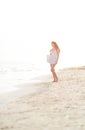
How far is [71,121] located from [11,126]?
3.91 ft

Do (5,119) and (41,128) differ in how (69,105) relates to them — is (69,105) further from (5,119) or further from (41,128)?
(41,128)

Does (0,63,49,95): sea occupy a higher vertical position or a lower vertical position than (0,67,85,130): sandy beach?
lower

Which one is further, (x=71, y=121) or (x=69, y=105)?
(x=69, y=105)

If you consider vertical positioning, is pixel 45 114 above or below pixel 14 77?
above

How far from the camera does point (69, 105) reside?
846 cm

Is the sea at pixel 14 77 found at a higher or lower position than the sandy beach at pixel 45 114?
lower

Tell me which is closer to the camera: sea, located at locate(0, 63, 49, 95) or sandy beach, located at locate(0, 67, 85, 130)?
sandy beach, located at locate(0, 67, 85, 130)

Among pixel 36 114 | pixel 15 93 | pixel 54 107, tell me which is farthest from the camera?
pixel 15 93

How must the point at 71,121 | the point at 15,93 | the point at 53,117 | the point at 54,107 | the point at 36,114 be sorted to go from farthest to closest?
1. the point at 15,93
2. the point at 54,107
3. the point at 36,114
4. the point at 53,117
5. the point at 71,121

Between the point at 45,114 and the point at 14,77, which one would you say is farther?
the point at 14,77

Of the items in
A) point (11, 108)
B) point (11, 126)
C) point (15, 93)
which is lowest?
point (15, 93)

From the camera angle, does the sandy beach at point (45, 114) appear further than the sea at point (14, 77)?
No

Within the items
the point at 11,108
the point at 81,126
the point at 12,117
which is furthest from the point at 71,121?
the point at 11,108

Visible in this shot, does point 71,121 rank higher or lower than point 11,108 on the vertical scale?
higher
